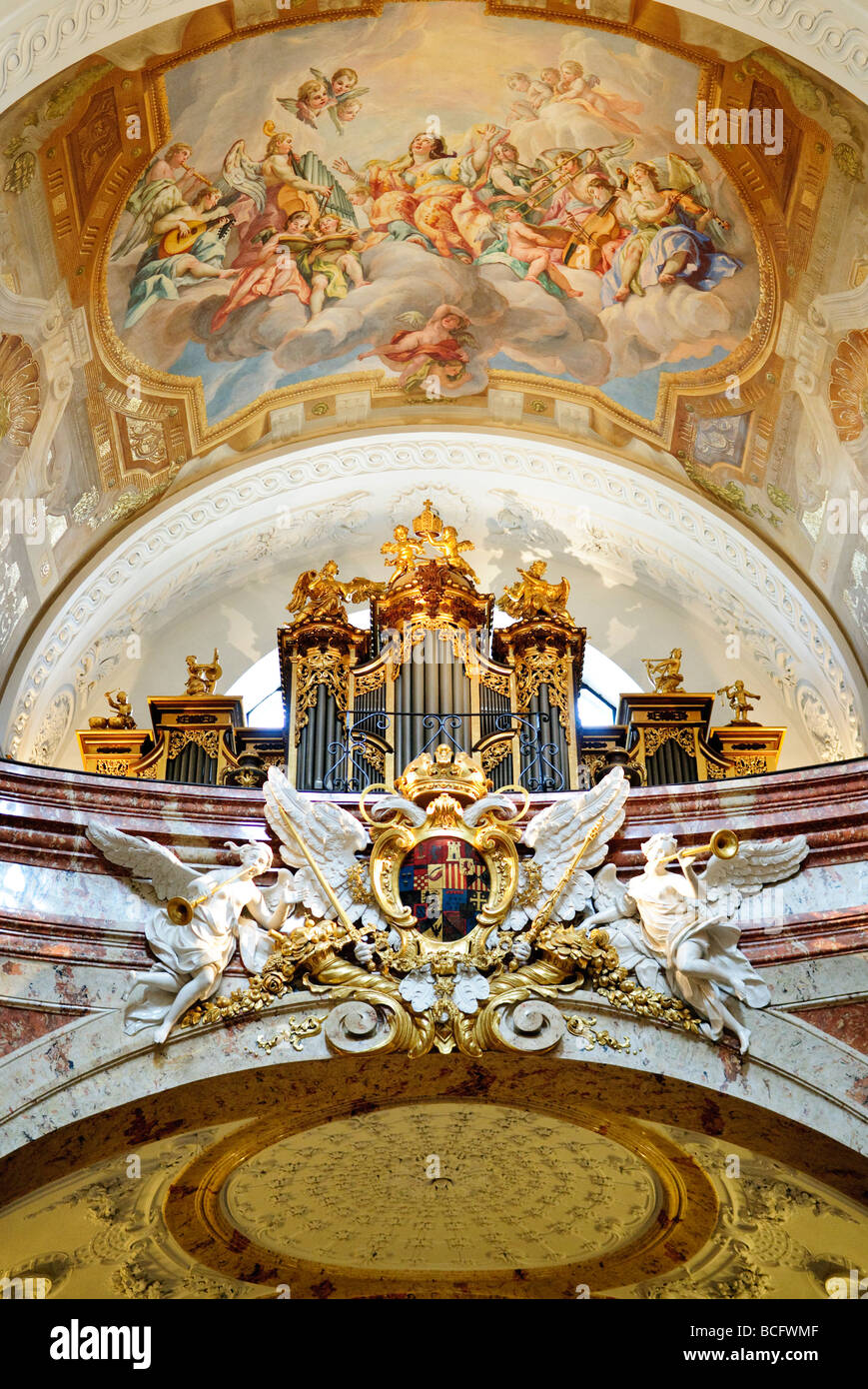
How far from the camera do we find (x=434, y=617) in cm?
1454

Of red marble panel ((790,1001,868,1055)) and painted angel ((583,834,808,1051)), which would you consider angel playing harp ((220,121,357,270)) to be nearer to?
painted angel ((583,834,808,1051))

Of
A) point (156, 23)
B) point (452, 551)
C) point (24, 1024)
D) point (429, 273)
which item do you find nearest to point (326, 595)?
point (452, 551)

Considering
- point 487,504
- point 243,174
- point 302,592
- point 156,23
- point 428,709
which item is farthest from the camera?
point 487,504

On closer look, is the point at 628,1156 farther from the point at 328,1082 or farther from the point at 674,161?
the point at 674,161

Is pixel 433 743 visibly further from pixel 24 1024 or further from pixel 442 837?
pixel 24 1024

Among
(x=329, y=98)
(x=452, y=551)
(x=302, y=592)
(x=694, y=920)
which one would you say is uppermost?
(x=329, y=98)

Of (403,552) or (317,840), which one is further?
(403,552)

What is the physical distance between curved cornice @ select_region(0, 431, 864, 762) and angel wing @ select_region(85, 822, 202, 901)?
13.2 feet

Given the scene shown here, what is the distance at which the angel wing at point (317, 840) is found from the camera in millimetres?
10656

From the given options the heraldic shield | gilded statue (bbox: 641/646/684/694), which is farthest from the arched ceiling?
the heraldic shield

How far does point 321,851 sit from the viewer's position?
10.8m

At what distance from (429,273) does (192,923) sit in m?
6.88

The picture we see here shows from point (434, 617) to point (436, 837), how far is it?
405cm
